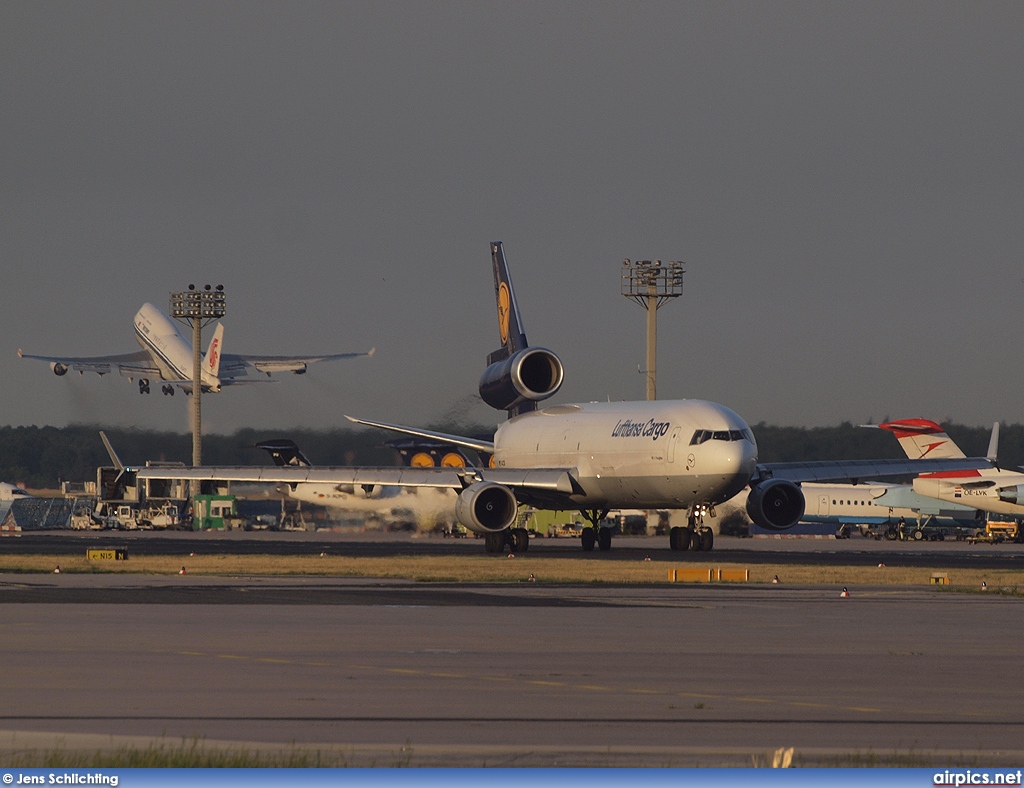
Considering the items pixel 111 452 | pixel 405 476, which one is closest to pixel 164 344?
pixel 111 452

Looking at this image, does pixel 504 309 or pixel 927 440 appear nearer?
pixel 504 309

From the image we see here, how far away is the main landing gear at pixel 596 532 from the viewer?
2301 inches

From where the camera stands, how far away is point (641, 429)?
176 feet

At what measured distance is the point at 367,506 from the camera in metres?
86.2

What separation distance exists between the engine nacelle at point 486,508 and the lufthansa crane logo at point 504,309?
1676cm

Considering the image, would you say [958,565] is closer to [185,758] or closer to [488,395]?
[488,395]

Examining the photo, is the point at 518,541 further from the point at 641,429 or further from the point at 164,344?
the point at 164,344

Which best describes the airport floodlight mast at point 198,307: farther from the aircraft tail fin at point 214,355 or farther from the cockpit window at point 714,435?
the cockpit window at point 714,435

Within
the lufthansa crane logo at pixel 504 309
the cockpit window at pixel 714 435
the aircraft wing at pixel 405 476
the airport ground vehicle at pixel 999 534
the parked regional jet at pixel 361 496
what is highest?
the lufthansa crane logo at pixel 504 309

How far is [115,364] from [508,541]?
83.4 metres

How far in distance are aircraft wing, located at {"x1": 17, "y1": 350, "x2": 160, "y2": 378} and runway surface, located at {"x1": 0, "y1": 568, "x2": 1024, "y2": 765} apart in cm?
10222

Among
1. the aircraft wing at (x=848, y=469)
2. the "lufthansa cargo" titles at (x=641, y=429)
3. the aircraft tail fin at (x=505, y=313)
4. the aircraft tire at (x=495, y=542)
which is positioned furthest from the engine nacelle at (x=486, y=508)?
the aircraft tail fin at (x=505, y=313)

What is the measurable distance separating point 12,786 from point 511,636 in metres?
12.7

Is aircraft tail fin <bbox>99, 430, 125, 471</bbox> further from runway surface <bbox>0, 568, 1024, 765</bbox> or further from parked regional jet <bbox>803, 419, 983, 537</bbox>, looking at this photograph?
runway surface <bbox>0, 568, 1024, 765</bbox>
